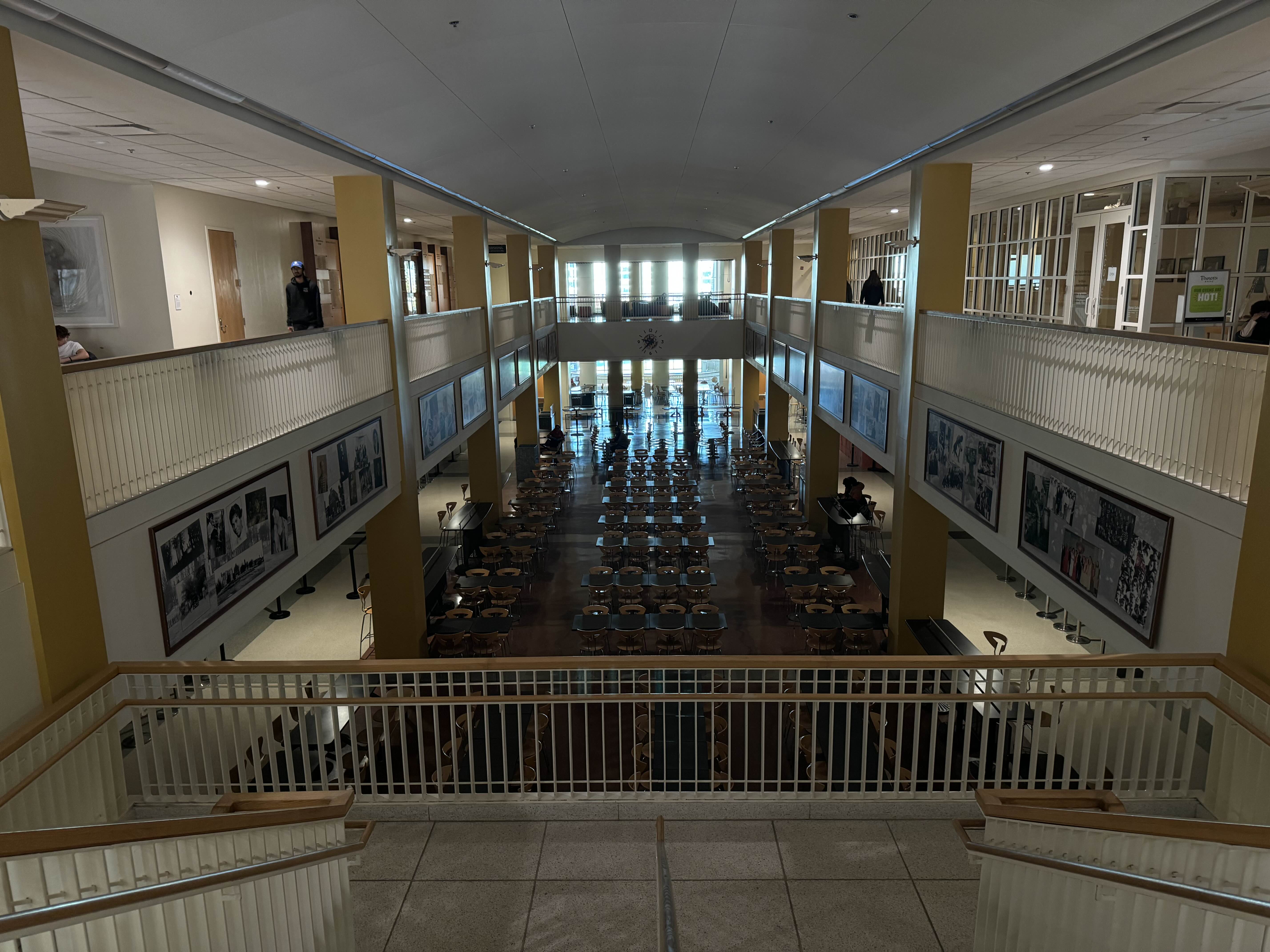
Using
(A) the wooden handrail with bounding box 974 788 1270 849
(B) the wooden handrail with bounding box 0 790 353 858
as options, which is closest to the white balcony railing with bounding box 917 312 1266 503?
(A) the wooden handrail with bounding box 974 788 1270 849

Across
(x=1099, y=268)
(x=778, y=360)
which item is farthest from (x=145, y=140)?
(x=778, y=360)

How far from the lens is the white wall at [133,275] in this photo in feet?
35.7

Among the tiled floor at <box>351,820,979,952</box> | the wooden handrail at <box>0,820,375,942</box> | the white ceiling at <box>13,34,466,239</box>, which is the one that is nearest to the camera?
the wooden handrail at <box>0,820,375,942</box>

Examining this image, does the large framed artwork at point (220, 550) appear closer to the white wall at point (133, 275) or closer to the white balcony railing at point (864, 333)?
the white wall at point (133, 275)

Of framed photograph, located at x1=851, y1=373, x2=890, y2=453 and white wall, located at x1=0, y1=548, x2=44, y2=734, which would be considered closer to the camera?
white wall, located at x1=0, y1=548, x2=44, y2=734

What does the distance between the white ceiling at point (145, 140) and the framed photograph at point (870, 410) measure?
7.23 meters

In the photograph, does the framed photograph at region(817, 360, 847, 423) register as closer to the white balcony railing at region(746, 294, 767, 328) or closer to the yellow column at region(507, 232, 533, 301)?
the white balcony railing at region(746, 294, 767, 328)

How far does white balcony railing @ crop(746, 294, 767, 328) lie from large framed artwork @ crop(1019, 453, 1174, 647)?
53.1ft

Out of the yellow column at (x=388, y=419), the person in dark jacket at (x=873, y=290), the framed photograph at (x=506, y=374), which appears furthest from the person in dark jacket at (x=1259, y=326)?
the framed photograph at (x=506, y=374)

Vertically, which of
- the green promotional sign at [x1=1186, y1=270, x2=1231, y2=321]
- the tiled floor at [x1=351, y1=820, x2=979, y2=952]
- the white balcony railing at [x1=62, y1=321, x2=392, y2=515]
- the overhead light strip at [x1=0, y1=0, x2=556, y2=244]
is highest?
the overhead light strip at [x1=0, y1=0, x2=556, y2=244]

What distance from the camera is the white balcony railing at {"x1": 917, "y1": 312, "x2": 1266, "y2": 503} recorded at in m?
4.99

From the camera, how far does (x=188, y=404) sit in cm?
610

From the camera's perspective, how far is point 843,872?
15.2 feet

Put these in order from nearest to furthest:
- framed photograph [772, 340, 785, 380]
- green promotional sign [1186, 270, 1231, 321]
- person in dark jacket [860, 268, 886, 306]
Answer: green promotional sign [1186, 270, 1231, 321] < person in dark jacket [860, 268, 886, 306] < framed photograph [772, 340, 785, 380]
